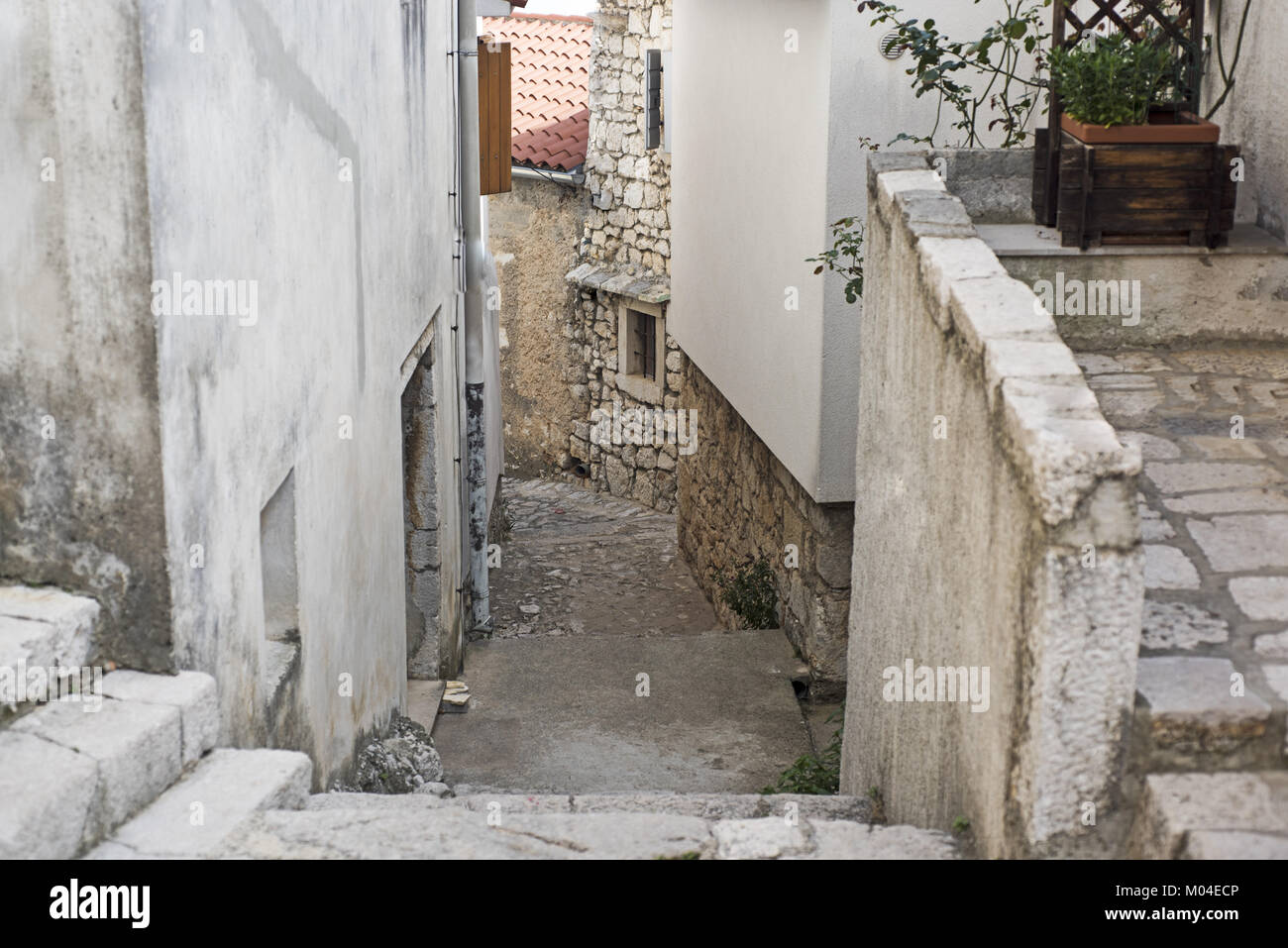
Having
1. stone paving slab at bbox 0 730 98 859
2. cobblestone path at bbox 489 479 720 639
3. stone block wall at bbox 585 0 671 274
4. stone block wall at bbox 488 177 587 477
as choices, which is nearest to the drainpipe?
cobblestone path at bbox 489 479 720 639

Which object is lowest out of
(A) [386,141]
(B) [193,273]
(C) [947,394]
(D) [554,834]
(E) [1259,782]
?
(D) [554,834]

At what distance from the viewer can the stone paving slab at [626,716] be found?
5809 millimetres

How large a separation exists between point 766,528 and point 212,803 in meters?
5.88

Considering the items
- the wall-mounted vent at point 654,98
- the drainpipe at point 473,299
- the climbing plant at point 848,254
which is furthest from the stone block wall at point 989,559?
the wall-mounted vent at point 654,98

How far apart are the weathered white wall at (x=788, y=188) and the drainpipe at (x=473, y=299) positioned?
161 cm

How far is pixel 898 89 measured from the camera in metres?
6.40

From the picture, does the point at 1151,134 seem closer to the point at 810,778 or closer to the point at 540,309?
the point at 810,778

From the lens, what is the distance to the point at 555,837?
272 cm

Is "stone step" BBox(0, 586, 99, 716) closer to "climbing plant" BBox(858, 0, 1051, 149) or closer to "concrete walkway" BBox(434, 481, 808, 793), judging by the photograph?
"concrete walkway" BBox(434, 481, 808, 793)

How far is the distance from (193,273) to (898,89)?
439 cm

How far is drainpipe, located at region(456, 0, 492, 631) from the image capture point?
8.25 meters

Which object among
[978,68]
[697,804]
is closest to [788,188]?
[978,68]
